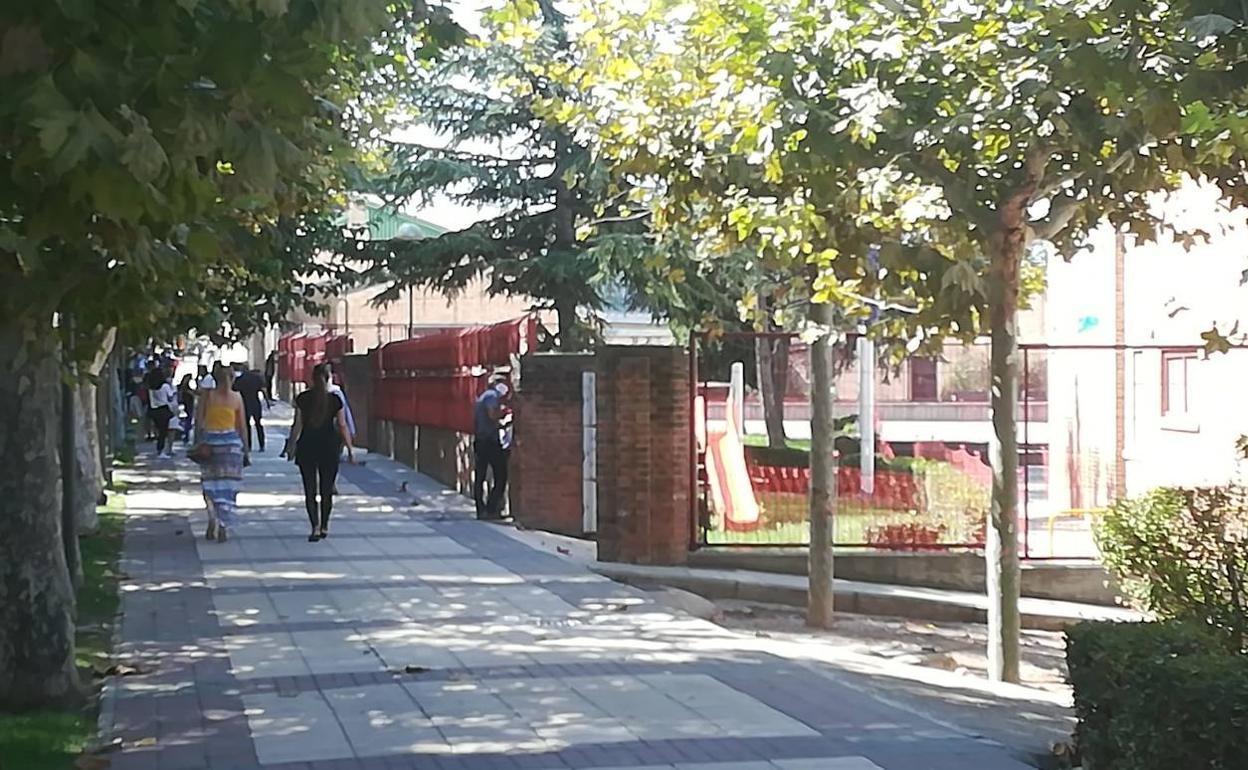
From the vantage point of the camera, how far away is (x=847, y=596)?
14562mm

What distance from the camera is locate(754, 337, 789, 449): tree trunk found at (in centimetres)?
1864

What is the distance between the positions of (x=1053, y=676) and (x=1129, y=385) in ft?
28.7

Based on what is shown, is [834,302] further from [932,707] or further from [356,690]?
[356,690]

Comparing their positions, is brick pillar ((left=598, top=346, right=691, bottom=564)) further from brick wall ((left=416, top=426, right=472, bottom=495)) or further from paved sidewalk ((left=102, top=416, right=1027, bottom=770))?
brick wall ((left=416, top=426, right=472, bottom=495))

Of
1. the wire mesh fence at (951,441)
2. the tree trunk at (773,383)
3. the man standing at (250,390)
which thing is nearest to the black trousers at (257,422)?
the man standing at (250,390)

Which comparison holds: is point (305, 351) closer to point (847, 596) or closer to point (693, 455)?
point (693, 455)

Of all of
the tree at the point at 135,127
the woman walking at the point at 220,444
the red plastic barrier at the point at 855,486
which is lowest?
the red plastic barrier at the point at 855,486

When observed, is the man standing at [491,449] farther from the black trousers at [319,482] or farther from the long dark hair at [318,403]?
the long dark hair at [318,403]

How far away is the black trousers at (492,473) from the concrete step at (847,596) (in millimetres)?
4218

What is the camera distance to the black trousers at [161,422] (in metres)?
31.9

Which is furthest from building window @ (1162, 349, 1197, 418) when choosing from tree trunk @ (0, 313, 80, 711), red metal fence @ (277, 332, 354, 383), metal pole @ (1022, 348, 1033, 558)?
red metal fence @ (277, 332, 354, 383)

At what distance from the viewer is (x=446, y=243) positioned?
2775 centimetres

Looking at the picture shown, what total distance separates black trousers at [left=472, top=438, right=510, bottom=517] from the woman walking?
3308mm

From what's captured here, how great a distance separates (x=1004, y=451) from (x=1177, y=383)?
30.0 ft
